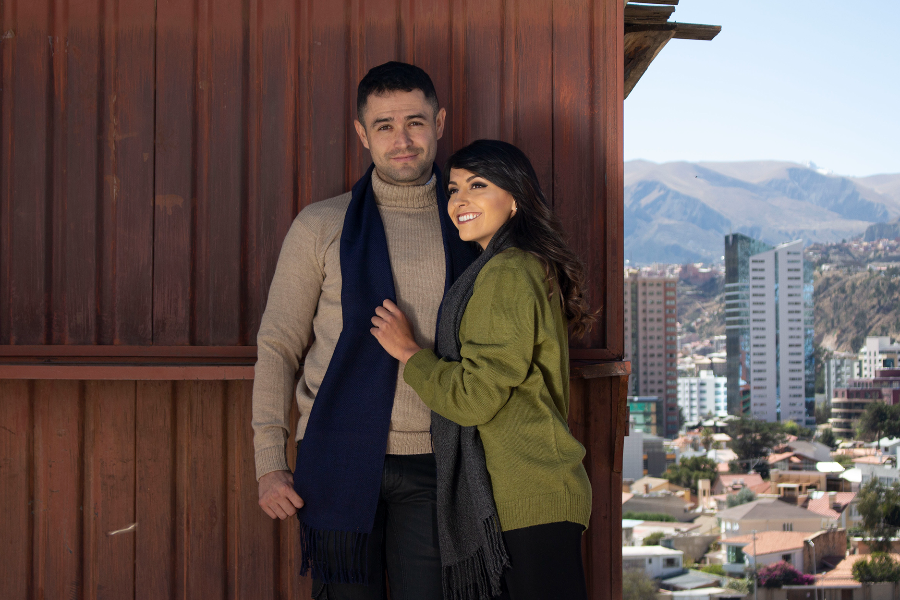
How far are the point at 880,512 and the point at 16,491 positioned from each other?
1724 inches

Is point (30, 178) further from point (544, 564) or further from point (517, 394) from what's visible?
point (544, 564)

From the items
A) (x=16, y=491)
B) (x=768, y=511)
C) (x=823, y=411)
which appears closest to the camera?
(x=16, y=491)

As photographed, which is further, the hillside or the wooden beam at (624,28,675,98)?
the hillside

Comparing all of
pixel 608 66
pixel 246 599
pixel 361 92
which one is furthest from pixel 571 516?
pixel 608 66

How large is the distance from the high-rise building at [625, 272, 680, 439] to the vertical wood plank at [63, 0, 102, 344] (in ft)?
219

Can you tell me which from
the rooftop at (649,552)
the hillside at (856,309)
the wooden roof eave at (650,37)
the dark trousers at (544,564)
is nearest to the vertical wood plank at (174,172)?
the dark trousers at (544,564)

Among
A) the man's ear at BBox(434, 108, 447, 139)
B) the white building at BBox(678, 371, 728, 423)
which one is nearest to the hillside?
the white building at BBox(678, 371, 728, 423)

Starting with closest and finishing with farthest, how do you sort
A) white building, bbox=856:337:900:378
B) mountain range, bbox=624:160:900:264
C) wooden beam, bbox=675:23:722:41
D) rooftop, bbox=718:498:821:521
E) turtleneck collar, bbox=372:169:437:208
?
turtleneck collar, bbox=372:169:437:208 < wooden beam, bbox=675:23:722:41 < rooftop, bbox=718:498:821:521 < white building, bbox=856:337:900:378 < mountain range, bbox=624:160:900:264

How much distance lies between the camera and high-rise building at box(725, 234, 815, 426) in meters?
55.6

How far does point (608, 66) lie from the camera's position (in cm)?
253

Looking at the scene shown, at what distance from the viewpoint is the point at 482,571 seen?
1535 mm

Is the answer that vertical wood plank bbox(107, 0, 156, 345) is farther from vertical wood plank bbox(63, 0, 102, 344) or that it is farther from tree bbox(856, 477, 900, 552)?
tree bbox(856, 477, 900, 552)

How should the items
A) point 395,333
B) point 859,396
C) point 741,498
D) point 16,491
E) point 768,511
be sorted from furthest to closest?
point 859,396 < point 741,498 < point 768,511 < point 16,491 < point 395,333

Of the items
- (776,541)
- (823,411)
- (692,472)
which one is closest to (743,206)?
(823,411)
